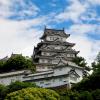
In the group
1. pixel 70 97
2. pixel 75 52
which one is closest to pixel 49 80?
pixel 70 97

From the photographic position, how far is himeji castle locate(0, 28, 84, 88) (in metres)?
82.7

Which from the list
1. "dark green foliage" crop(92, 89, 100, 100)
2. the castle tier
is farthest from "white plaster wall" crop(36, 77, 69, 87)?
the castle tier

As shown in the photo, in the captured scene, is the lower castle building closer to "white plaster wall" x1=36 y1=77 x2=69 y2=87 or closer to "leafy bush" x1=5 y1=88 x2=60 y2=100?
"white plaster wall" x1=36 y1=77 x2=69 y2=87

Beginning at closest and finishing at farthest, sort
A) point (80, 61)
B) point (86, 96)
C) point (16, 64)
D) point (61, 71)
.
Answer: point (86, 96)
point (61, 71)
point (16, 64)
point (80, 61)

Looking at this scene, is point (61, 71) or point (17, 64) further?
point (17, 64)

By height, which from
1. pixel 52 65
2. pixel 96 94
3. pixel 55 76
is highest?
pixel 52 65

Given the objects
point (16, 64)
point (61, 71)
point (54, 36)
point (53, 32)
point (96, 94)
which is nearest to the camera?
point (96, 94)

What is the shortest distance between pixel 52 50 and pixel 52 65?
6697 millimetres

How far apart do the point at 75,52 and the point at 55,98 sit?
1980 inches

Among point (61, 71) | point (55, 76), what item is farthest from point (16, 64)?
point (55, 76)

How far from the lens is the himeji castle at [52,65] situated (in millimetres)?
82688

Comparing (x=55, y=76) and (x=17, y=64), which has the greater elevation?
(x=17, y=64)

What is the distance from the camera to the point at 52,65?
105m

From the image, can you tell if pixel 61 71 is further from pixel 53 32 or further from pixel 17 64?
pixel 53 32
